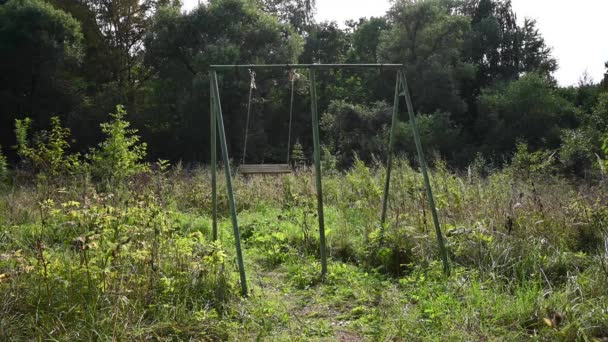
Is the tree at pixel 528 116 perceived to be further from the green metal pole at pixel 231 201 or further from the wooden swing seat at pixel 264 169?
the green metal pole at pixel 231 201

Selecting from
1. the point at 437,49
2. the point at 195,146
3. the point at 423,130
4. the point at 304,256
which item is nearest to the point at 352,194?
the point at 304,256

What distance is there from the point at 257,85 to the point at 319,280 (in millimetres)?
15387

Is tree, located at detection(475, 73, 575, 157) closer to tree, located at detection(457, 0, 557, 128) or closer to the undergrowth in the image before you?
tree, located at detection(457, 0, 557, 128)

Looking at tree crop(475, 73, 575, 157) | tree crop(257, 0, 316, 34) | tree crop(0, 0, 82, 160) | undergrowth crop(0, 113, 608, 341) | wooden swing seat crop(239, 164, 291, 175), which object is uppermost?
tree crop(257, 0, 316, 34)

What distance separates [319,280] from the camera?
16.1 feet

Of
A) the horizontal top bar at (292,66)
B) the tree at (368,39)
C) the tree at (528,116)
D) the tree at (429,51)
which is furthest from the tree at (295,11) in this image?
the horizontal top bar at (292,66)

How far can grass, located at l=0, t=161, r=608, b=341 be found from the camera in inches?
134

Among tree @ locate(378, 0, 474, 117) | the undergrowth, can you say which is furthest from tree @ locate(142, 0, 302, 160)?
the undergrowth

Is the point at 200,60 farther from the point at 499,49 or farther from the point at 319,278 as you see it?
the point at 319,278

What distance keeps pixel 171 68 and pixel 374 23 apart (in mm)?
11085

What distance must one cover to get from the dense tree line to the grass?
11.3 meters

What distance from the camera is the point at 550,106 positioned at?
20391mm

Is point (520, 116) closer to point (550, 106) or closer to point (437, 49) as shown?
point (550, 106)

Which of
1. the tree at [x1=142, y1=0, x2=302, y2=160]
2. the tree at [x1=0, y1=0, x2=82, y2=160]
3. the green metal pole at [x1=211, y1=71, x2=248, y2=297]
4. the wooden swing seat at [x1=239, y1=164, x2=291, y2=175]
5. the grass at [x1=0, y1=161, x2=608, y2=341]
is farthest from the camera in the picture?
the tree at [x1=142, y1=0, x2=302, y2=160]
